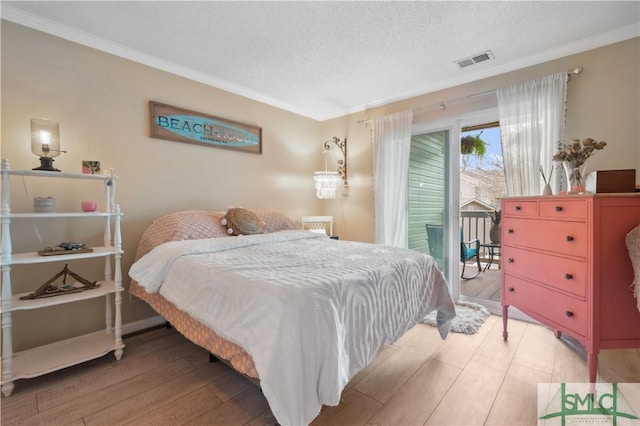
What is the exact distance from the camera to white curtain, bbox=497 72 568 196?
2.36 meters

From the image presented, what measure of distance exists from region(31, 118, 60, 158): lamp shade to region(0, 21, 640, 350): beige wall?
33 centimetres

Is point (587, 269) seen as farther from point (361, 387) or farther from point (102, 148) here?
point (102, 148)

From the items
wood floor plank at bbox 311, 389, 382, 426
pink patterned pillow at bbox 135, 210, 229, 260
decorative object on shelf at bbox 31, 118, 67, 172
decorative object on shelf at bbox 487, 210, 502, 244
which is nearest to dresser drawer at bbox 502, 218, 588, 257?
wood floor plank at bbox 311, 389, 382, 426

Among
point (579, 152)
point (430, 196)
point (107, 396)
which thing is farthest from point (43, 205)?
point (579, 152)

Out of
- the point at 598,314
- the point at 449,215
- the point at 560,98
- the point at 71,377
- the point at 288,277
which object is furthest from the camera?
the point at 449,215

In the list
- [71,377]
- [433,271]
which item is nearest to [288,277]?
[433,271]

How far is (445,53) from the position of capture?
8.09 feet

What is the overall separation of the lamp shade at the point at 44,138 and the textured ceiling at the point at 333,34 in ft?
2.72

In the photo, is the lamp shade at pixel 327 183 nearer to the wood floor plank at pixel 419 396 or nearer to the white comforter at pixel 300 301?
the white comforter at pixel 300 301

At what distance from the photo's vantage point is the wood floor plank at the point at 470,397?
4.60ft

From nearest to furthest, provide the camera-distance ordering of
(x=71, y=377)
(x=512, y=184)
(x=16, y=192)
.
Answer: (x=71, y=377) < (x=16, y=192) < (x=512, y=184)

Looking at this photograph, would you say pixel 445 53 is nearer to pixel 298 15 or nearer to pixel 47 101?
pixel 298 15

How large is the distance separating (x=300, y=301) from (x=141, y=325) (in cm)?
216

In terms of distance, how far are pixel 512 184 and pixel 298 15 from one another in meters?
2.31
